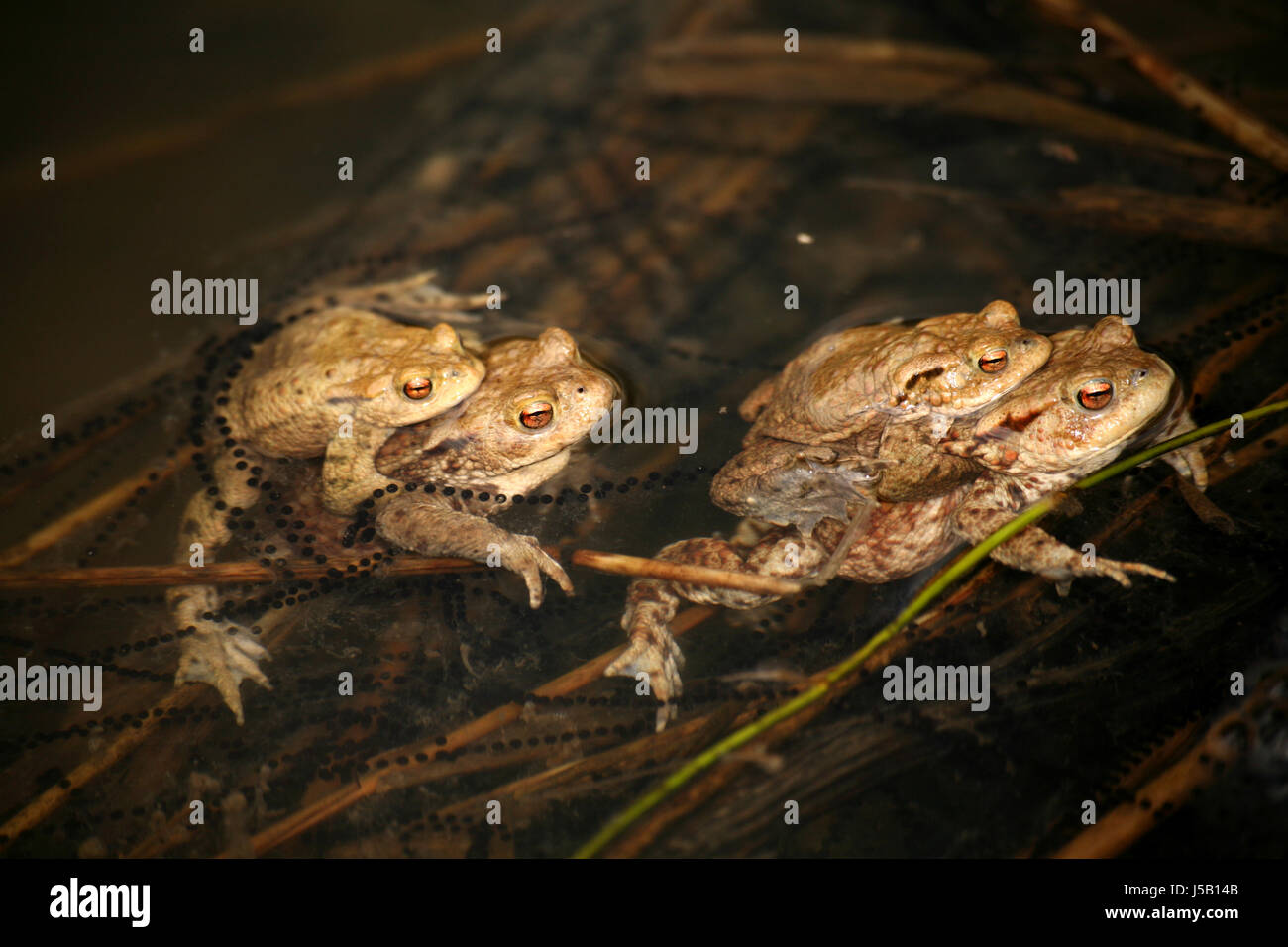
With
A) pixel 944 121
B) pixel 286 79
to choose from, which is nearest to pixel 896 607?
pixel 944 121

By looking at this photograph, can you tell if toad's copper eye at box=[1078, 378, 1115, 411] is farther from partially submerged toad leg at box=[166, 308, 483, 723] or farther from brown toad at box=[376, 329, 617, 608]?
partially submerged toad leg at box=[166, 308, 483, 723]

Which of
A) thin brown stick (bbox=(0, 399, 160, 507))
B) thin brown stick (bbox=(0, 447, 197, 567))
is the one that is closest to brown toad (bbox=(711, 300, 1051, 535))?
thin brown stick (bbox=(0, 447, 197, 567))

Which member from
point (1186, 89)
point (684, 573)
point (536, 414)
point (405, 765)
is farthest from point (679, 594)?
point (1186, 89)

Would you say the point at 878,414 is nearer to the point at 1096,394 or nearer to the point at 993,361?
the point at 993,361

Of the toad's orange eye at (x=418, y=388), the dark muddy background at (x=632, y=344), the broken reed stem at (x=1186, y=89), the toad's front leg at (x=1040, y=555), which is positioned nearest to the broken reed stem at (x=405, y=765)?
the dark muddy background at (x=632, y=344)

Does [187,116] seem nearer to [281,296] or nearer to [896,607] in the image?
[281,296]
